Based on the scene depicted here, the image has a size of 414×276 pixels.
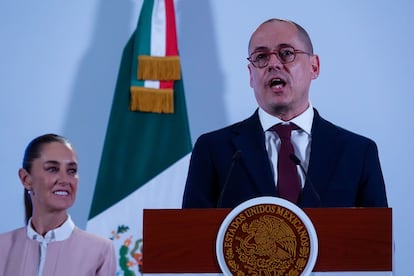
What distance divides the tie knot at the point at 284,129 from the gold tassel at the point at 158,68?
1638 mm

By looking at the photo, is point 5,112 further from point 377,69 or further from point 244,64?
point 377,69

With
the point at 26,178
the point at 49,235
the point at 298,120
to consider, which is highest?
the point at 298,120

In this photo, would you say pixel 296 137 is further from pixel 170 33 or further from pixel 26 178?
pixel 170 33

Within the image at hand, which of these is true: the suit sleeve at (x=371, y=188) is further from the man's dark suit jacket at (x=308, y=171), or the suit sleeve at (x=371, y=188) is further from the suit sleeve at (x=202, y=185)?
the suit sleeve at (x=202, y=185)

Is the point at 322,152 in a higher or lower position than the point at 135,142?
lower

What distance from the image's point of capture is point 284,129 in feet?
6.86

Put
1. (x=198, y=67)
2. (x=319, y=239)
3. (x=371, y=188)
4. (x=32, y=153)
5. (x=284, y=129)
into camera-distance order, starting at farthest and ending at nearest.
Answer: (x=198, y=67) < (x=32, y=153) < (x=284, y=129) < (x=371, y=188) < (x=319, y=239)

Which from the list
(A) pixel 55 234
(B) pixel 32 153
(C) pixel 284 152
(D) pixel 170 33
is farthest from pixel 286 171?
(D) pixel 170 33

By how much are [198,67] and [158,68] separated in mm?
248

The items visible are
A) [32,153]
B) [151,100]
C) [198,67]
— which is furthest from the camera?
[198,67]

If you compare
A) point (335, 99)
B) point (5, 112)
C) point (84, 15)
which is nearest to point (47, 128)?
point (5, 112)

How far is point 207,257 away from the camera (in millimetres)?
1549

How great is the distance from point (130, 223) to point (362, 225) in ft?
7.34

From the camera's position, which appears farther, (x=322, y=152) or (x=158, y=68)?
(x=158, y=68)
